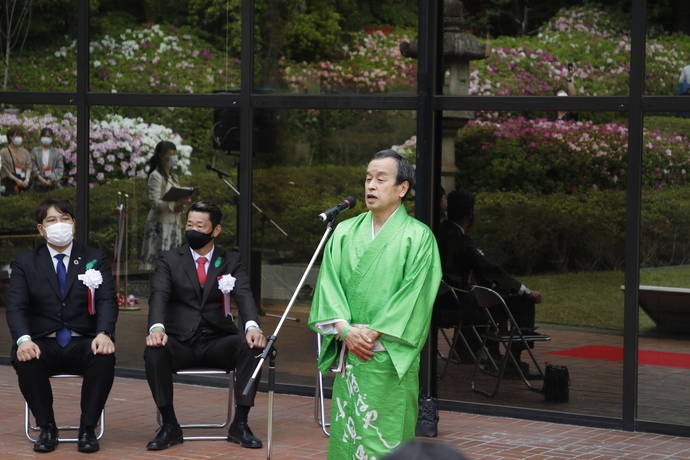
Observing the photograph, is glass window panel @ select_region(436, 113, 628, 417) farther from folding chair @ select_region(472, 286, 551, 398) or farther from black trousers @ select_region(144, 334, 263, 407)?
black trousers @ select_region(144, 334, 263, 407)

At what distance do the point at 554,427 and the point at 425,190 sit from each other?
1.75 m

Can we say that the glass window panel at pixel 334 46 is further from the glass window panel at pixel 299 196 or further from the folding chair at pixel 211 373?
the folding chair at pixel 211 373

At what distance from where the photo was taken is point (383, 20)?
7.18 meters

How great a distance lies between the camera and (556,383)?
666 cm

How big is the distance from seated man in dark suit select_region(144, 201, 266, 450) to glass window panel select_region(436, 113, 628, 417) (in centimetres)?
169

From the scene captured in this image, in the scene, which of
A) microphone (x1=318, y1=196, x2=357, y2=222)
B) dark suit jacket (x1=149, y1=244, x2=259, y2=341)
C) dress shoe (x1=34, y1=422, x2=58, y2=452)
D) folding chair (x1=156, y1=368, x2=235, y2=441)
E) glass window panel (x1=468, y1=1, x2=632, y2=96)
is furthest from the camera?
glass window panel (x1=468, y1=1, x2=632, y2=96)

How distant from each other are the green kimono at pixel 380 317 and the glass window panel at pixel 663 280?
242 cm

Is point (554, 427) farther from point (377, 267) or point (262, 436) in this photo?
point (377, 267)

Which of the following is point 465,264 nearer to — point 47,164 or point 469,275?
point 469,275

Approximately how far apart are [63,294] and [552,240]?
10.4 ft

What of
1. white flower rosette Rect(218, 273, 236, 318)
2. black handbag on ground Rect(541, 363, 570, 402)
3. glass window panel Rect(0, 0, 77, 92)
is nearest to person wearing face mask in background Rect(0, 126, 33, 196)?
glass window panel Rect(0, 0, 77, 92)

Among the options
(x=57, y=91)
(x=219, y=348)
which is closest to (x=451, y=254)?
(x=219, y=348)

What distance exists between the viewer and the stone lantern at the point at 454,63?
272 inches

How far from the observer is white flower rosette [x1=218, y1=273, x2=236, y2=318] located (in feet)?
20.0
